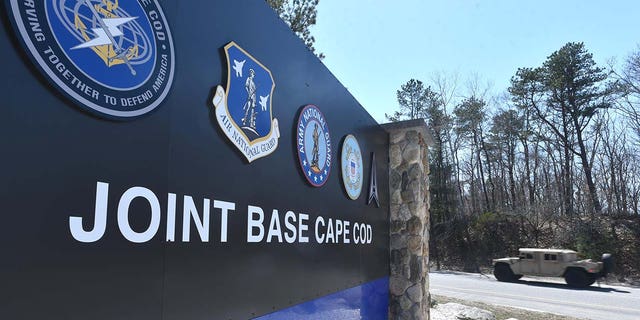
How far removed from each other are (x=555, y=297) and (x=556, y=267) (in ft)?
13.5

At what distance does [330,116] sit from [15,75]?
2489 millimetres

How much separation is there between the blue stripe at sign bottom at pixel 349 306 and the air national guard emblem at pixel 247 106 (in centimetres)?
89

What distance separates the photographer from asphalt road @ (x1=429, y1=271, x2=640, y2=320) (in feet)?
34.2

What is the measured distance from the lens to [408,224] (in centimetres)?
516

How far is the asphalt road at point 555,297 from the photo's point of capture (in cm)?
1041

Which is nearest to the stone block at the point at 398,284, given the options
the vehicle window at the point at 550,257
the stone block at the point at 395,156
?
the stone block at the point at 395,156

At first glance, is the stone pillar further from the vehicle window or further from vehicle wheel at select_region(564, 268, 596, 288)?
the vehicle window

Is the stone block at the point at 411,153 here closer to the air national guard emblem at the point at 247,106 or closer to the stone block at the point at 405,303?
the stone block at the point at 405,303

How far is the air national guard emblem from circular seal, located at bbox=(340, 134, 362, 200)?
127 cm

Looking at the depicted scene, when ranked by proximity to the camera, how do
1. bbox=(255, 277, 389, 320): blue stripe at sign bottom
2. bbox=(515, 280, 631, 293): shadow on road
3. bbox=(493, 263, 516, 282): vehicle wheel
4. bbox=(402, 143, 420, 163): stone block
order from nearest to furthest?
bbox=(255, 277, 389, 320): blue stripe at sign bottom, bbox=(402, 143, 420, 163): stone block, bbox=(515, 280, 631, 293): shadow on road, bbox=(493, 263, 516, 282): vehicle wheel

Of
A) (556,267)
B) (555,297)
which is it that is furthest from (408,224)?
(556,267)

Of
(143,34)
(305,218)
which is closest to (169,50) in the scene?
(143,34)

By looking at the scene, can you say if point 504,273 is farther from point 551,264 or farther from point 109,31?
point 109,31

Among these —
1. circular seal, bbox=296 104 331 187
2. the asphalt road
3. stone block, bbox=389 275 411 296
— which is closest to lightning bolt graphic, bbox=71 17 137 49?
circular seal, bbox=296 104 331 187
